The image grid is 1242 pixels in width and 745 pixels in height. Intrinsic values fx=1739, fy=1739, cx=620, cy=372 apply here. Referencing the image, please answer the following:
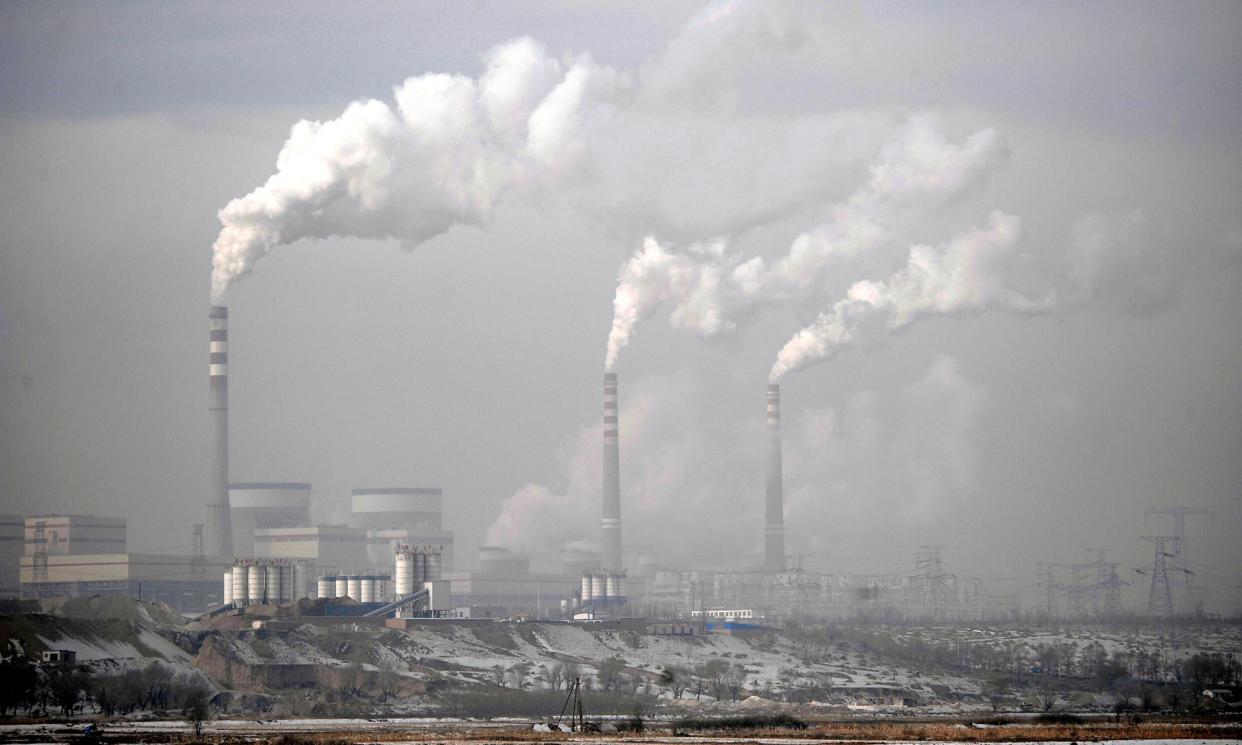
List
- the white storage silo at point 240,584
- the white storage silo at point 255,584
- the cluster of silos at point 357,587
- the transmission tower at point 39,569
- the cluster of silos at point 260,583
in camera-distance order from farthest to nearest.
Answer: the transmission tower at point 39,569 < the cluster of silos at point 357,587 < the white storage silo at point 240,584 < the cluster of silos at point 260,583 < the white storage silo at point 255,584

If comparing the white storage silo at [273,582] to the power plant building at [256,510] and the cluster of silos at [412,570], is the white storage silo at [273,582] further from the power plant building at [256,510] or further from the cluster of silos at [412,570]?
the power plant building at [256,510]

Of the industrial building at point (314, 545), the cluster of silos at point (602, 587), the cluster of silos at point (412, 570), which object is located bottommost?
the cluster of silos at point (602, 587)

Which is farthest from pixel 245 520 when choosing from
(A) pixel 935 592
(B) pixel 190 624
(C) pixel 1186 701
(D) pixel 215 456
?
(C) pixel 1186 701

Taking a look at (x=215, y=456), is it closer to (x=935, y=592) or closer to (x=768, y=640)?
(x=768, y=640)

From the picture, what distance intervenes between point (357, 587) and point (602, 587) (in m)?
21.6

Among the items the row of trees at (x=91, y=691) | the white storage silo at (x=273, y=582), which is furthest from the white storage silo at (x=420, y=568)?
the row of trees at (x=91, y=691)

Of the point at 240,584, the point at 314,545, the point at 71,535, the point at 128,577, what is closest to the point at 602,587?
the point at 240,584

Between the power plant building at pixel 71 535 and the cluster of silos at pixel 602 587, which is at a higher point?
the power plant building at pixel 71 535

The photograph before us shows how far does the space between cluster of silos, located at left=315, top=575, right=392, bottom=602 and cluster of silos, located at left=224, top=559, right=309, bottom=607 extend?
240 centimetres

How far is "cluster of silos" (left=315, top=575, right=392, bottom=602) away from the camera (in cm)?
11162

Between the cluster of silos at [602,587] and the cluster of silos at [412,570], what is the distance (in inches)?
681

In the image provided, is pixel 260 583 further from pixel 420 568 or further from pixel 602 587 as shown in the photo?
pixel 602 587

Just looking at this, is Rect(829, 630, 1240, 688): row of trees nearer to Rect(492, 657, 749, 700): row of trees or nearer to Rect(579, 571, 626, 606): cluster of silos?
Rect(492, 657, 749, 700): row of trees

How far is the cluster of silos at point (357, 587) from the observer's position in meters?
112
